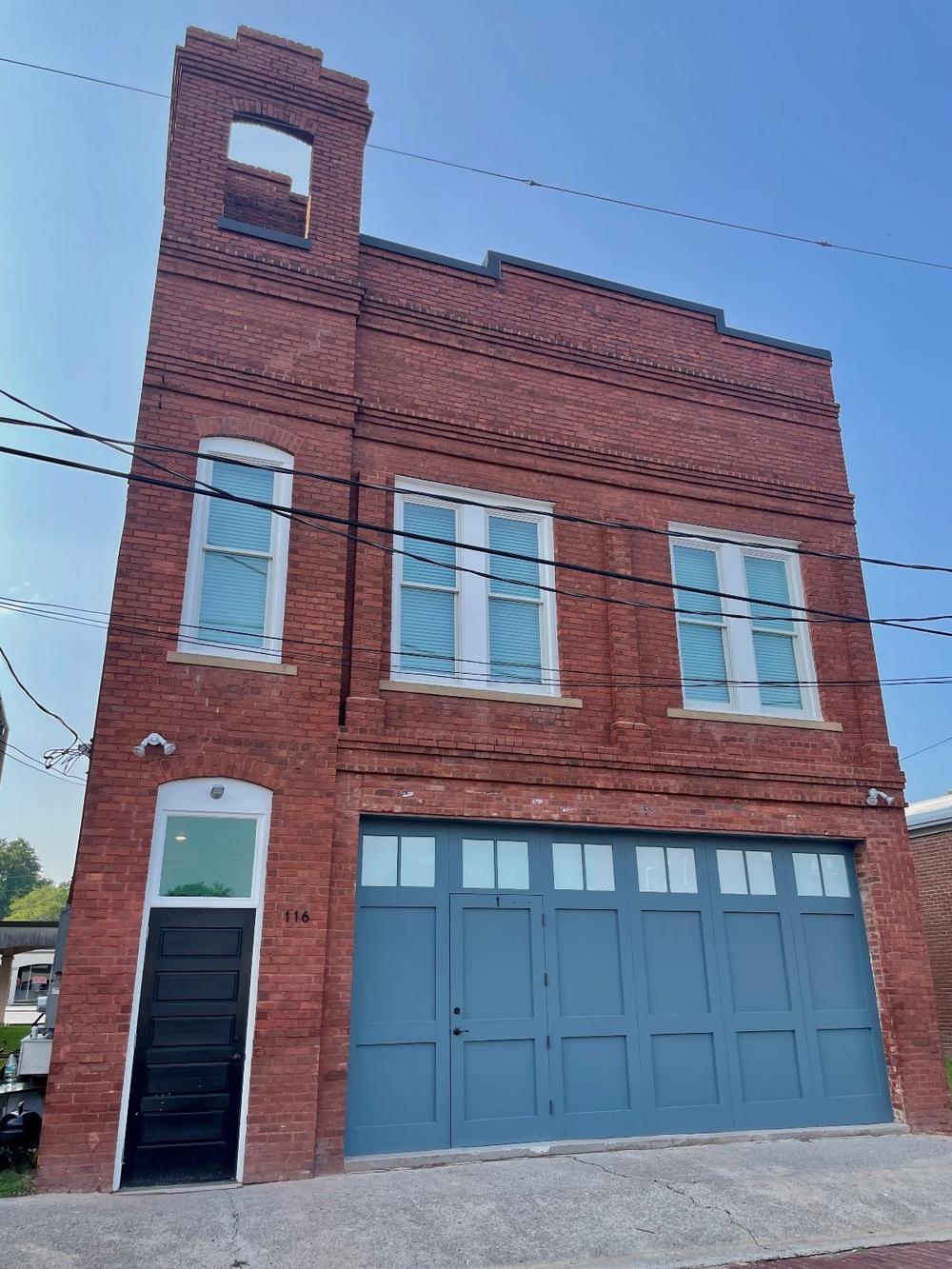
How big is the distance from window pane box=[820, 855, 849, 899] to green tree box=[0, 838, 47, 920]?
10320 centimetres

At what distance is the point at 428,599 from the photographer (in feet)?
32.1

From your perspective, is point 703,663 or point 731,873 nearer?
point 731,873

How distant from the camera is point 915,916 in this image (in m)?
10.1

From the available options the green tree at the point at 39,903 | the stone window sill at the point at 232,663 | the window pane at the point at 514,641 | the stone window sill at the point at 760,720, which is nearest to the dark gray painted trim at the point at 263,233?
the window pane at the point at 514,641

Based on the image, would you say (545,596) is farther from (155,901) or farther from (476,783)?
(155,901)

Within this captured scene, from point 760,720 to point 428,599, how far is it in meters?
4.04

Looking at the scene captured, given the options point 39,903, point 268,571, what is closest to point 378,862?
point 268,571

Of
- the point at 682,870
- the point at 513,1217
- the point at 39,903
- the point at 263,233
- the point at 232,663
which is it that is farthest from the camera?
the point at 39,903

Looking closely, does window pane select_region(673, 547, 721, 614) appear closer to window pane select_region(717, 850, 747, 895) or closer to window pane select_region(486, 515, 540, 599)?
window pane select_region(486, 515, 540, 599)

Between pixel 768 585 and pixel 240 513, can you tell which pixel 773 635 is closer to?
pixel 768 585

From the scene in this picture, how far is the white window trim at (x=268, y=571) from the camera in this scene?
8594 mm

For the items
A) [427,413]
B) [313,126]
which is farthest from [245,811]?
[313,126]

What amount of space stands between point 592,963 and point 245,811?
3.74 metres

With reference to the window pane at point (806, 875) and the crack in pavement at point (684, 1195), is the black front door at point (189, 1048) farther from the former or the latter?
the window pane at point (806, 875)
